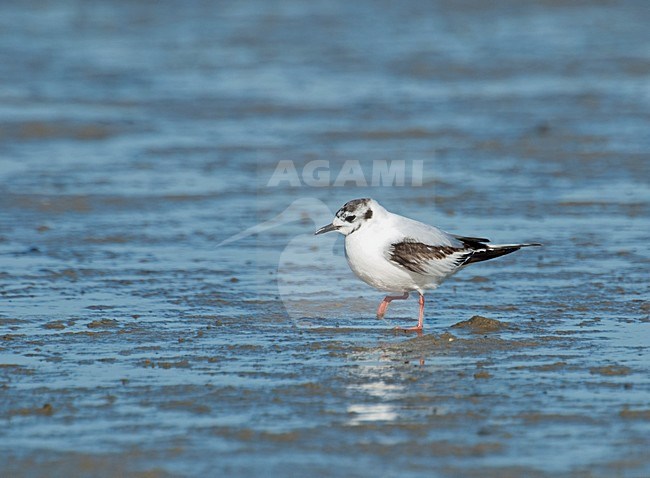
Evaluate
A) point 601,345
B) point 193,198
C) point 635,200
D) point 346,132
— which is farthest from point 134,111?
point 601,345

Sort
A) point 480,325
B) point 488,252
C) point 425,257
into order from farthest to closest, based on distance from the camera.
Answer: point 488,252 → point 425,257 → point 480,325

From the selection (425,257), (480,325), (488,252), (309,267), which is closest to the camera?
(480,325)

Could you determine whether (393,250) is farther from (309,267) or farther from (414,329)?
(309,267)

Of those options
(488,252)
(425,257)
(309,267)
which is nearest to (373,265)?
(425,257)

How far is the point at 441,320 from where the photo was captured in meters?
7.64

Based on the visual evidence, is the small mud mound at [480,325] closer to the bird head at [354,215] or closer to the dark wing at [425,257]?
the dark wing at [425,257]

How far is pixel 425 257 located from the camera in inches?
291

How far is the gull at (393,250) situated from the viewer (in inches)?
289

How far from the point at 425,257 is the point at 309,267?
1.92 metres

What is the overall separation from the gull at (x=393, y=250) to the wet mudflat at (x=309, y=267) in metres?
0.33

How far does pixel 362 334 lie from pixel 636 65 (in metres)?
13.3

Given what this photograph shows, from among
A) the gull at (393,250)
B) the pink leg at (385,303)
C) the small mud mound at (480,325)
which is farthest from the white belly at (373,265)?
the small mud mound at (480,325)

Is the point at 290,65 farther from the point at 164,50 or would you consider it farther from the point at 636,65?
the point at 636,65

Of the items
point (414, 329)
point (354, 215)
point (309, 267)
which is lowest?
point (414, 329)
